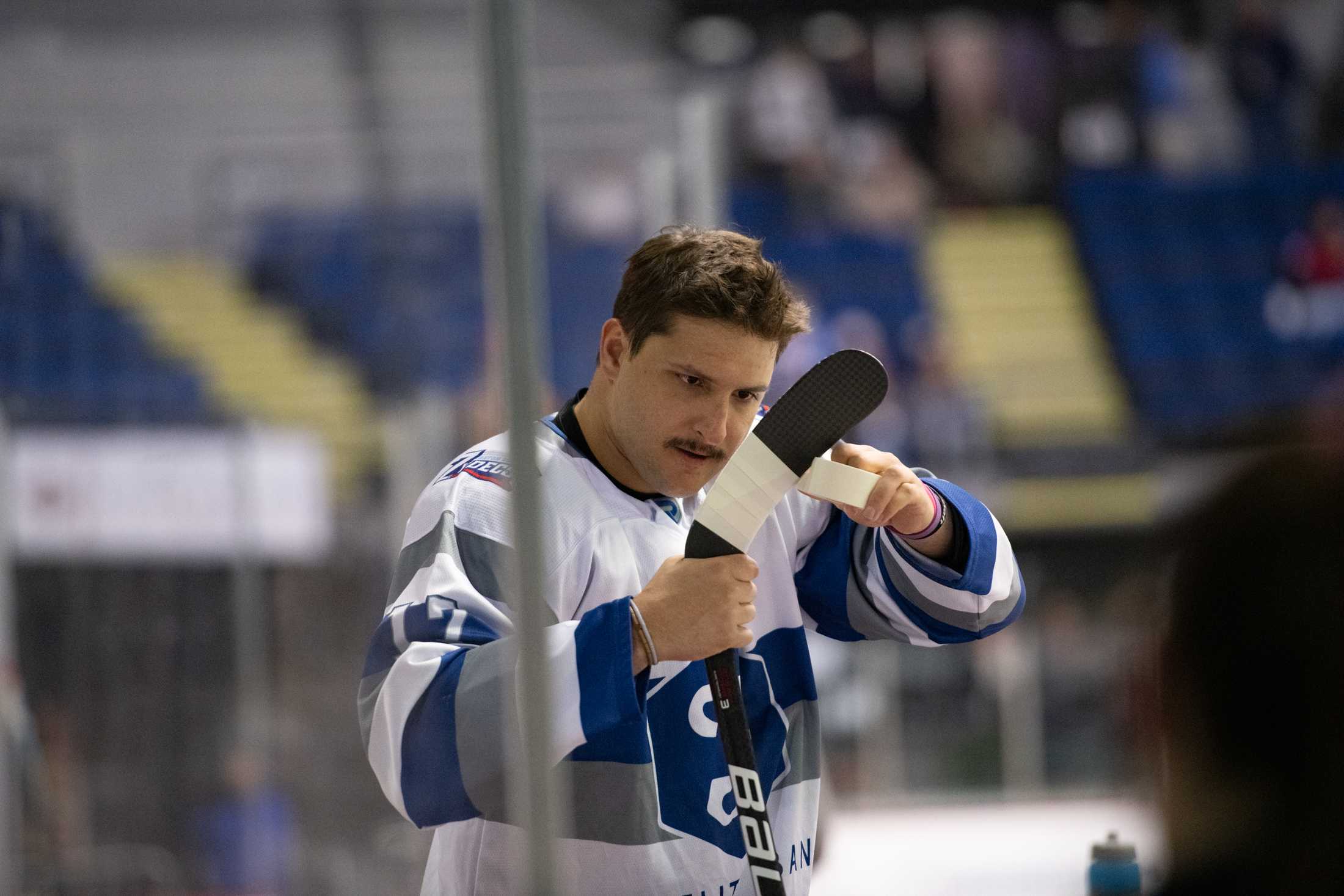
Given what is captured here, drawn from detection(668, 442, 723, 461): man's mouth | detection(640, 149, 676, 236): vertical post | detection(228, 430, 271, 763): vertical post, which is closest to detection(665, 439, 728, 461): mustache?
detection(668, 442, 723, 461): man's mouth

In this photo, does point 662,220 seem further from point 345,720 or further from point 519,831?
point 519,831

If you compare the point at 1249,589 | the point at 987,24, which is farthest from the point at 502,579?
the point at 987,24

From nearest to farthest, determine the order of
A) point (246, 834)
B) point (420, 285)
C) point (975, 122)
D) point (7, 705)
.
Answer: point (7, 705) < point (246, 834) < point (420, 285) < point (975, 122)

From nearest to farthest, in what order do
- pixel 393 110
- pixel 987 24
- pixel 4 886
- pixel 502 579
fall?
pixel 502 579, pixel 4 886, pixel 393 110, pixel 987 24

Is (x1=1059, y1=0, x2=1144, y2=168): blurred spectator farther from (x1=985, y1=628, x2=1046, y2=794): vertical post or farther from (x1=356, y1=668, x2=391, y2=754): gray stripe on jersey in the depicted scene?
(x1=356, y1=668, x2=391, y2=754): gray stripe on jersey

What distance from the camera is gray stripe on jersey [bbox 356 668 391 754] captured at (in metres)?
1.00

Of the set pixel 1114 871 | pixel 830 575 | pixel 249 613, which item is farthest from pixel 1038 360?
pixel 1114 871

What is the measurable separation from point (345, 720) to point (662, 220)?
3.89 ft

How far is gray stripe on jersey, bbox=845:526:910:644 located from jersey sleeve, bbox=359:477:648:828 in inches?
12.7

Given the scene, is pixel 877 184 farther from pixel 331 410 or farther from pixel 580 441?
pixel 580 441

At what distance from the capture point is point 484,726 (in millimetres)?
899

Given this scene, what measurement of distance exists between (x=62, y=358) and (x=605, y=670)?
248 centimetres

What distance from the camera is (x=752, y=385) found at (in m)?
1.13

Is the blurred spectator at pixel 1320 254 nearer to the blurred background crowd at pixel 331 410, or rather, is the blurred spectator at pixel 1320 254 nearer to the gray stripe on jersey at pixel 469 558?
the blurred background crowd at pixel 331 410
